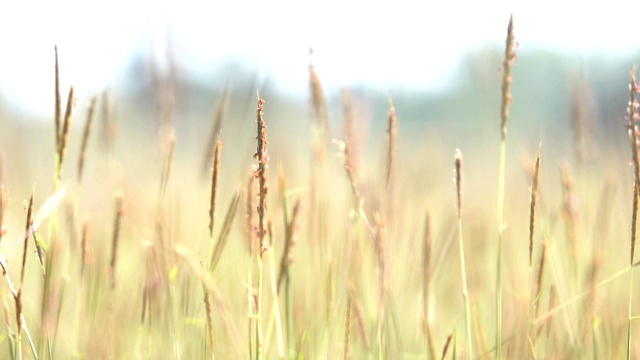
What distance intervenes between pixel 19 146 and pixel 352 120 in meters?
1.41

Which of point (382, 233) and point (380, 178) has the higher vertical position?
point (380, 178)

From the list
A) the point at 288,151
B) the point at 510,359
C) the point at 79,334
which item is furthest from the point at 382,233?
the point at 288,151

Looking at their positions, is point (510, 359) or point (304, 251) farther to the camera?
point (304, 251)

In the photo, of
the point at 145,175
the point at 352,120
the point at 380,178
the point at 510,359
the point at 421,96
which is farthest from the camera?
the point at 421,96

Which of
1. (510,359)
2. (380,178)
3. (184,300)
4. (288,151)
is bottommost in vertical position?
(510,359)

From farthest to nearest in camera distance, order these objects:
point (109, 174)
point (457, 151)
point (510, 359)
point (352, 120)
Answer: point (109, 174)
point (352, 120)
point (510, 359)
point (457, 151)

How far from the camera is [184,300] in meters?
1.12

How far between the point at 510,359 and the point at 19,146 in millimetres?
1848

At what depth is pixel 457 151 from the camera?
820 millimetres

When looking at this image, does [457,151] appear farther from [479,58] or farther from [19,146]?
[19,146]

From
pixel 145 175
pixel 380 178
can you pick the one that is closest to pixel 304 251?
pixel 380 178

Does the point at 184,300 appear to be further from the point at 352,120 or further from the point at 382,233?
the point at 352,120

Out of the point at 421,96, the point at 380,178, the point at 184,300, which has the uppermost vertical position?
the point at 421,96

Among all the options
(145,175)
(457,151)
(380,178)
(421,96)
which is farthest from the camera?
(421,96)
